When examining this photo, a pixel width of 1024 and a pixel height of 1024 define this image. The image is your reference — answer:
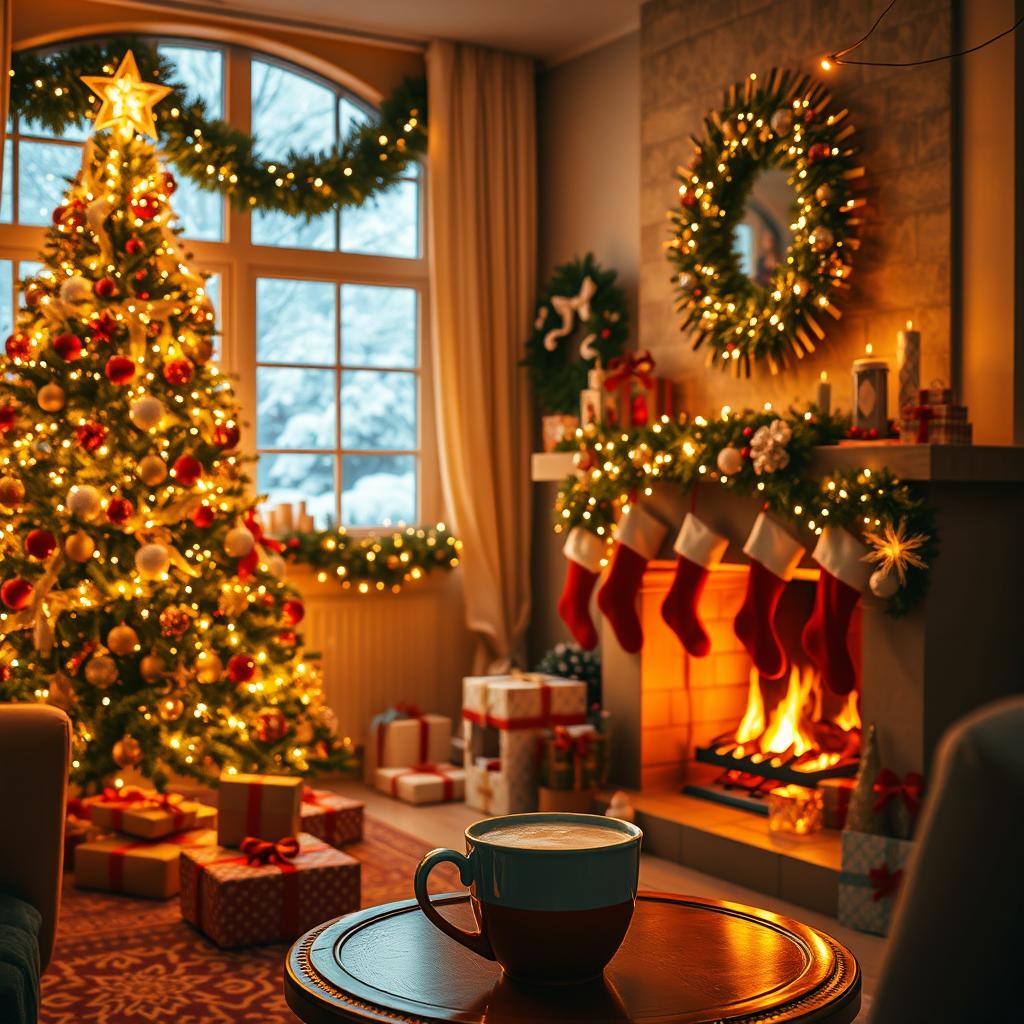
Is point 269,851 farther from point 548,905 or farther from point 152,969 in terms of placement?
point 548,905

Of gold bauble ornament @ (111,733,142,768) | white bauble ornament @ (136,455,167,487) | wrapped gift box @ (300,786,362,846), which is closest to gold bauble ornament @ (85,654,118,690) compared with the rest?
gold bauble ornament @ (111,733,142,768)

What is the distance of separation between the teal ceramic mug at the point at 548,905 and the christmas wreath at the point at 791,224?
9.79 feet

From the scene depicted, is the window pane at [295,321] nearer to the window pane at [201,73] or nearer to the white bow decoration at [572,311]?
the window pane at [201,73]

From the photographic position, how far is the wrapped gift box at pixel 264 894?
3.16 meters

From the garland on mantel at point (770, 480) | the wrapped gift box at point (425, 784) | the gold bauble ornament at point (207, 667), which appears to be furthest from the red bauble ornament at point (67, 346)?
the wrapped gift box at point (425, 784)

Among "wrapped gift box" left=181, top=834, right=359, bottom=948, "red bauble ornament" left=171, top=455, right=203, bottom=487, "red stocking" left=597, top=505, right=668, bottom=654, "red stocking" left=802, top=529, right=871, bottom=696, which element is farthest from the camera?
"red stocking" left=597, top=505, right=668, bottom=654

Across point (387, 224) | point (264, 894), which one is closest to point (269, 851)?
point (264, 894)

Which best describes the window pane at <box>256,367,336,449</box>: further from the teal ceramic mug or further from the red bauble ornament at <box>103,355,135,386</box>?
the teal ceramic mug

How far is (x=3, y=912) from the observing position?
1.91m

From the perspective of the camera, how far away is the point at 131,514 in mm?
3963

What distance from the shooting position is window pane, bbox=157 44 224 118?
16.8ft

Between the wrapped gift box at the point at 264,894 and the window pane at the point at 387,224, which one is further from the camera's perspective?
the window pane at the point at 387,224

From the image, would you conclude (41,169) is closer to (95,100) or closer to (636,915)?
(95,100)

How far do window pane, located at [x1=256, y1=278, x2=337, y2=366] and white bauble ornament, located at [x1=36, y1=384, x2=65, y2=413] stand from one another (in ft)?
4.57
